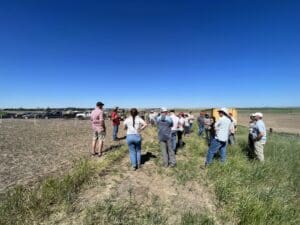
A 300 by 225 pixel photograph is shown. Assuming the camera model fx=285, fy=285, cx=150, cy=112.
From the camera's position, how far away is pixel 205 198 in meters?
6.34

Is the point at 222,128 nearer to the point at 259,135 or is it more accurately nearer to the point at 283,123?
the point at 259,135

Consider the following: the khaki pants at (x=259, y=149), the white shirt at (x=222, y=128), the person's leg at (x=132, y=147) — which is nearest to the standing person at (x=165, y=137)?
the person's leg at (x=132, y=147)

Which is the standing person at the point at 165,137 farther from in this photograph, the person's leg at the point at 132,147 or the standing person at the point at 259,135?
the standing person at the point at 259,135

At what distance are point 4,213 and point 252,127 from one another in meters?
7.99

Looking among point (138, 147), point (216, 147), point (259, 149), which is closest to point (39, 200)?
point (138, 147)

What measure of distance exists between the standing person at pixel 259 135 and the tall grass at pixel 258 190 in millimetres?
387

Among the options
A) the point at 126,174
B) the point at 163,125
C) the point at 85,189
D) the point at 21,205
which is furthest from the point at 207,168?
Answer: the point at 21,205

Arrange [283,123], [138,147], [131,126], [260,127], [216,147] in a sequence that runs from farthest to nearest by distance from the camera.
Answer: [283,123]
[260,127]
[216,147]
[138,147]
[131,126]

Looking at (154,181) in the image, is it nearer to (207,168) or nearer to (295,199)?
(207,168)

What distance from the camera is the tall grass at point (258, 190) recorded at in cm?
553

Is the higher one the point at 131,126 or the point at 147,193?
the point at 131,126

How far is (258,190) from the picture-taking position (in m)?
6.88

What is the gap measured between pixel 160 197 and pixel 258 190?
8.06 ft

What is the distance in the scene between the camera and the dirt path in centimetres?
541
